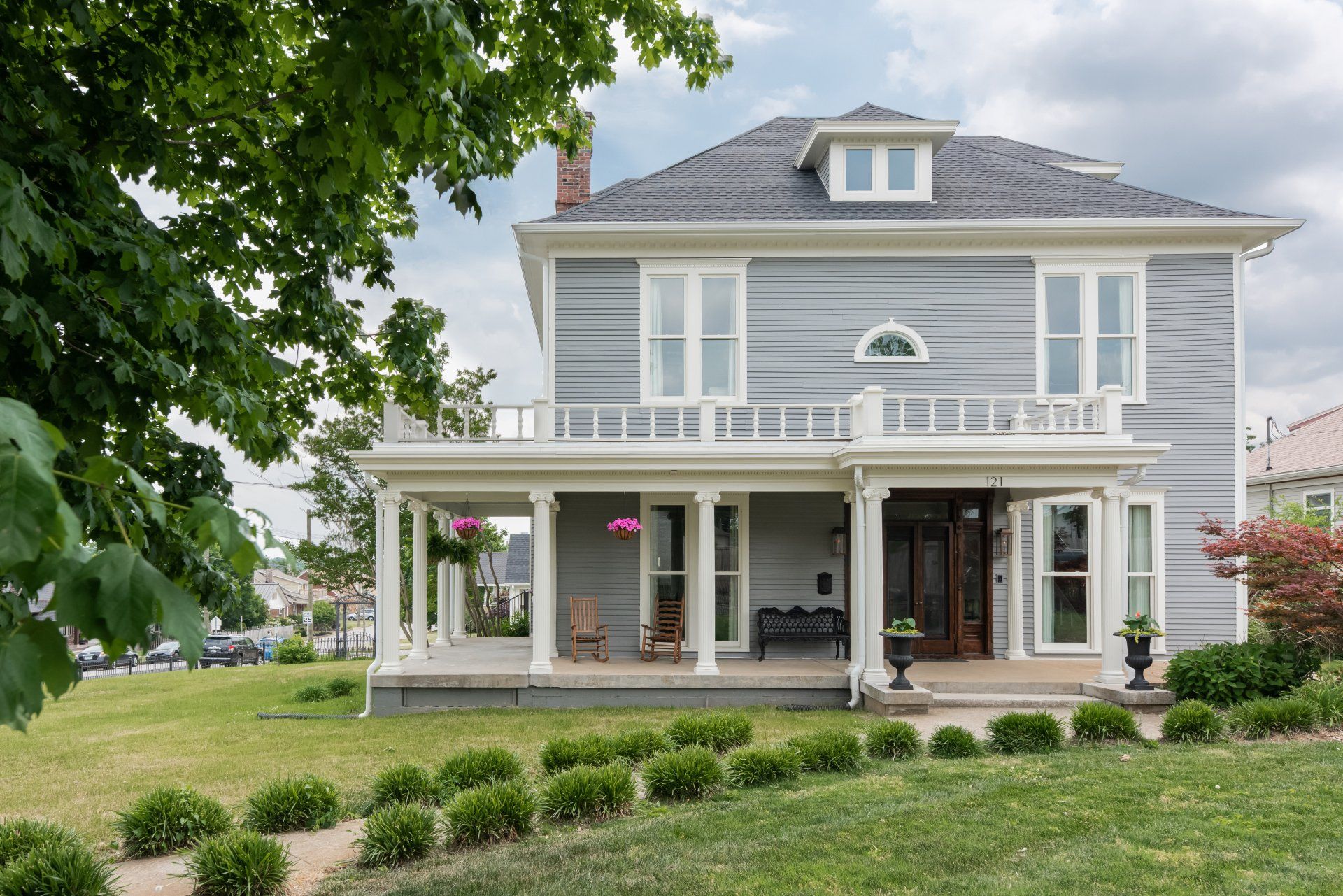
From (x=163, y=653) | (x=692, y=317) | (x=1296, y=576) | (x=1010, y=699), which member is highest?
(x=692, y=317)

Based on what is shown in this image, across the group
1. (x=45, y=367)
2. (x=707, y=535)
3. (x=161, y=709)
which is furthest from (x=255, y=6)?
(x=161, y=709)

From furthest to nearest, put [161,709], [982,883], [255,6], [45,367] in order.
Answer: [161,709]
[255,6]
[982,883]
[45,367]

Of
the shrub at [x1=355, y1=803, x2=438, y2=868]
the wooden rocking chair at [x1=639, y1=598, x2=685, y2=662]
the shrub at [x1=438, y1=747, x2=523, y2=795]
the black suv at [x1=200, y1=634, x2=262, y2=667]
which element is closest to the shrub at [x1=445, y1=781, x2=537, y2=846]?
the shrub at [x1=355, y1=803, x2=438, y2=868]

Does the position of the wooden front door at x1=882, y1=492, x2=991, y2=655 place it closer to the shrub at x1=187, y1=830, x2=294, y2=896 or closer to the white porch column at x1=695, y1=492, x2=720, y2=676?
the white porch column at x1=695, y1=492, x2=720, y2=676

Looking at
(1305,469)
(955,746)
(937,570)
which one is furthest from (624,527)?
(1305,469)

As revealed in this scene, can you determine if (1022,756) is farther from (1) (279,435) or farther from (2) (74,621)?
(2) (74,621)

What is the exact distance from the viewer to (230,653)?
1731 inches

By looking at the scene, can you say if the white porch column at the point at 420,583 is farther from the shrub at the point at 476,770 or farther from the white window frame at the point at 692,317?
the shrub at the point at 476,770

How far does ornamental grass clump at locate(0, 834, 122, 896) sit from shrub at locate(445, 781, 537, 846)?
1.95 meters

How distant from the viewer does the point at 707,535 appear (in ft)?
39.1

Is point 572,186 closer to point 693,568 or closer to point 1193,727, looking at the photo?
point 693,568

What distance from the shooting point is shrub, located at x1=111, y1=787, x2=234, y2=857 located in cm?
597

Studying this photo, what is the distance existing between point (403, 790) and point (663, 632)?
6907mm

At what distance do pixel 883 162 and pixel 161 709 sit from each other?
14.6 m
